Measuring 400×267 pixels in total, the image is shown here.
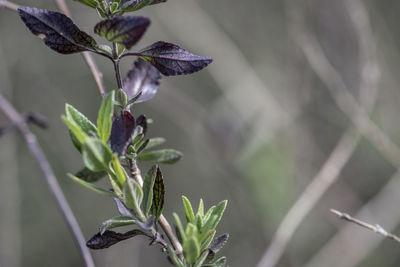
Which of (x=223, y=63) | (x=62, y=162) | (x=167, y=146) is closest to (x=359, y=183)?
(x=223, y=63)

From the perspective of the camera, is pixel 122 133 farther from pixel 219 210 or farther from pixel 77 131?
pixel 219 210

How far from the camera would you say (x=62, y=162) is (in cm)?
381

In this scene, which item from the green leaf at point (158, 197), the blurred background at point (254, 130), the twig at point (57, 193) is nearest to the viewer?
the green leaf at point (158, 197)

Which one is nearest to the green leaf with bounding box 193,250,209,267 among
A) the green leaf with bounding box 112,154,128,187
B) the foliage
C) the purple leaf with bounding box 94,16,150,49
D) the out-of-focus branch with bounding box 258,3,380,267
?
the foliage

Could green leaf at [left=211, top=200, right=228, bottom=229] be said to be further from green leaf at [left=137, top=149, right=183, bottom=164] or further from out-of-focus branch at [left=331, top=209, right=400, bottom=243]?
out-of-focus branch at [left=331, top=209, right=400, bottom=243]

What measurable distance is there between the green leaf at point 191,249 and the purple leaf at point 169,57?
0.21 meters

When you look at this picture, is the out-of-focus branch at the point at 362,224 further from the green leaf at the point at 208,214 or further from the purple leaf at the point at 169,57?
the purple leaf at the point at 169,57

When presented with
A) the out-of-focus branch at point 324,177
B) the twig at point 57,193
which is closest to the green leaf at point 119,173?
the twig at point 57,193

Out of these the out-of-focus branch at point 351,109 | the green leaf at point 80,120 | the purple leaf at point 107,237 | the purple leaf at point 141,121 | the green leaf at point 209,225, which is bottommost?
the purple leaf at point 107,237

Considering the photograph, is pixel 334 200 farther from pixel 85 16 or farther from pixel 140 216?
pixel 140 216

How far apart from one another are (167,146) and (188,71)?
3.78 meters

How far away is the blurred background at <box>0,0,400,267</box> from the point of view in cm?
244

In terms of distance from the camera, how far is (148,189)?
58 centimetres

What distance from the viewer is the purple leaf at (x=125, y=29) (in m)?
0.47
